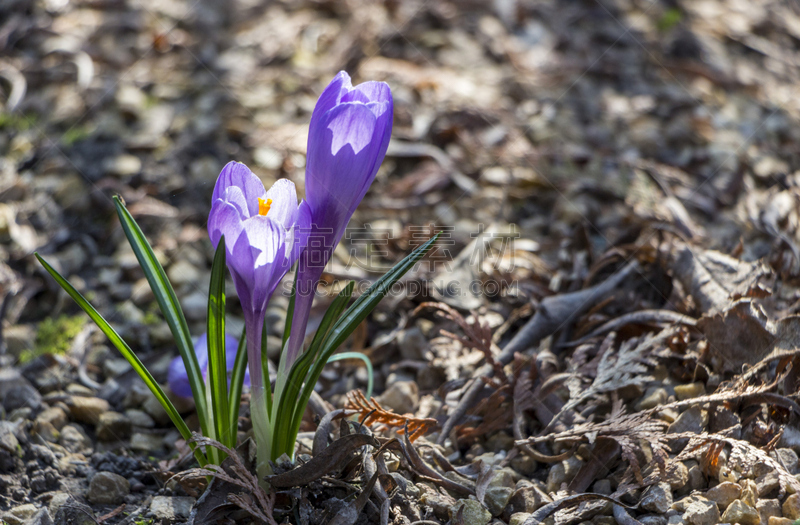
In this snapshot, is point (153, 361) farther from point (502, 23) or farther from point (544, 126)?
point (502, 23)

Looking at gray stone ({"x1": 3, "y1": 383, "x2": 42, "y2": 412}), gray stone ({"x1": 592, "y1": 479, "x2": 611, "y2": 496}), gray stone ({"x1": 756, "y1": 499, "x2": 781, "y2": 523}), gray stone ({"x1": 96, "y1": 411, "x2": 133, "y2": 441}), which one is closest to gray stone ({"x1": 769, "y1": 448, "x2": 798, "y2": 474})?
gray stone ({"x1": 756, "y1": 499, "x2": 781, "y2": 523})

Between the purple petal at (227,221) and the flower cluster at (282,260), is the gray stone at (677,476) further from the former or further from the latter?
the purple petal at (227,221)

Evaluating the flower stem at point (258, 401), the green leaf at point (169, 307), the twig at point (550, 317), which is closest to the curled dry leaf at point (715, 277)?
the twig at point (550, 317)

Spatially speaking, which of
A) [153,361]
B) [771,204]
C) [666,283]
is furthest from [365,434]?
[771,204]

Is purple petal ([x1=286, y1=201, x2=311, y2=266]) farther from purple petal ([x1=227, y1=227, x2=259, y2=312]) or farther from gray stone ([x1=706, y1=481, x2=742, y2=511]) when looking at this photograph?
gray stone ([x1=706, y1=481, x2=742, y2=511])

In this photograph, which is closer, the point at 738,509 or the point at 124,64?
the point at 738,509

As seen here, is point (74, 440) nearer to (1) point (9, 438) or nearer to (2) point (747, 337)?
(1) point (9, 438)
